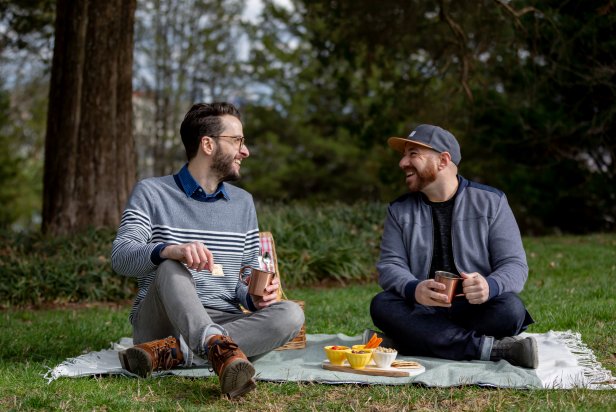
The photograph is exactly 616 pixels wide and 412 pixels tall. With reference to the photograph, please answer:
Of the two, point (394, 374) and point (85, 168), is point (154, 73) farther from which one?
point (394, 374)

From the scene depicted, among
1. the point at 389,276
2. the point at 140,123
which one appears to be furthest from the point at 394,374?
the point at 140,123

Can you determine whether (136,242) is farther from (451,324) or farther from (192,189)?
(451,324)

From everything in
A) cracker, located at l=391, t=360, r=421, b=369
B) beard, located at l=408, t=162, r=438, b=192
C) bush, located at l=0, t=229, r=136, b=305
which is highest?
beard, located at l=408, t=162, r=438, b=192

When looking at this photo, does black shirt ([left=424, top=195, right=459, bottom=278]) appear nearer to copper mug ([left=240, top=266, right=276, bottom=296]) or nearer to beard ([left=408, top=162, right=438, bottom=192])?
beard ([left=408, top=162, right=438, bottom=192])

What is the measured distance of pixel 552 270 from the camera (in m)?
9.07

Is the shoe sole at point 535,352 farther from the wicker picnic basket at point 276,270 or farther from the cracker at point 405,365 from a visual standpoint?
the wicker picnic basket at point 276,270

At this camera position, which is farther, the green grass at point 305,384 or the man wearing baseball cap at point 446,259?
the man wearing baseball cap at point 446,259

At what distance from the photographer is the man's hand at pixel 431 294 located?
165 inches

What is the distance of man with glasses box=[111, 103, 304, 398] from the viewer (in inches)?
159

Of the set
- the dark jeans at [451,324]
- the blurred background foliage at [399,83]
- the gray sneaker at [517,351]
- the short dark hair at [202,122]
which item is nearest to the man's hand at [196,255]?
the short dark hair at [202,122]

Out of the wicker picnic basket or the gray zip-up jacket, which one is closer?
the gray zip-up jacket

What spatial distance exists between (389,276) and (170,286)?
1.32m

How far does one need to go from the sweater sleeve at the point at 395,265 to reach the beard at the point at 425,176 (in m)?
0.24

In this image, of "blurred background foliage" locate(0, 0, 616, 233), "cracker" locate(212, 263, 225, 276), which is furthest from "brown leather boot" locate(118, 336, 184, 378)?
"blurred background foliage" locate(0, 0, 616, 233)
